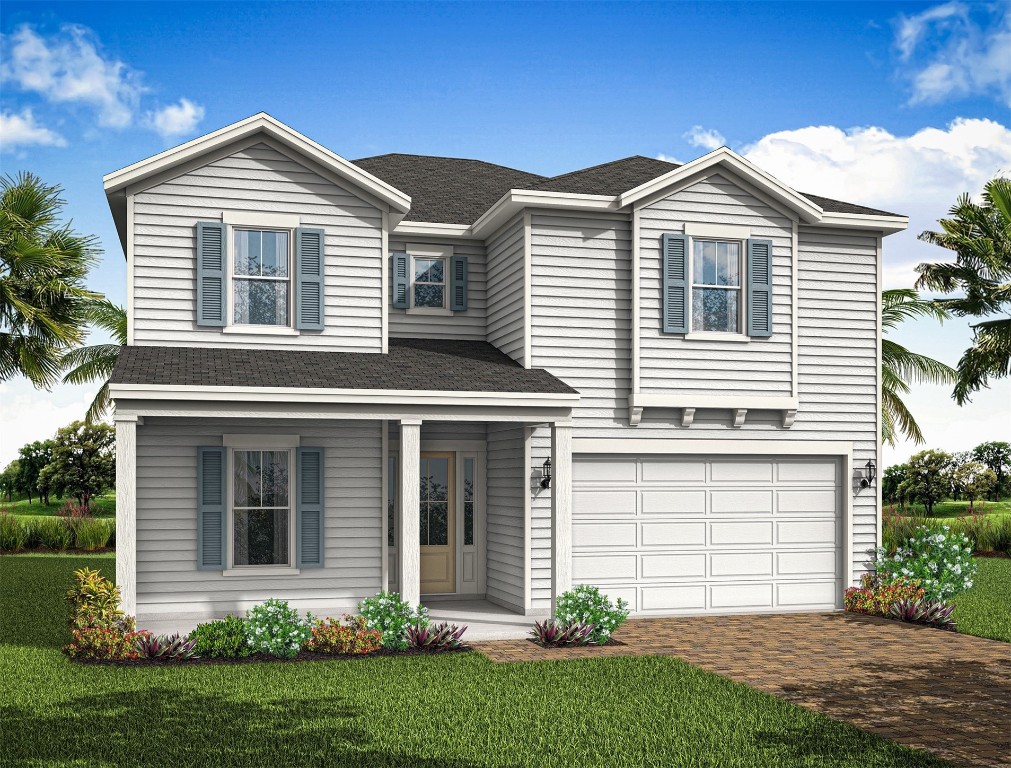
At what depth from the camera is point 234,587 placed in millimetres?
15008

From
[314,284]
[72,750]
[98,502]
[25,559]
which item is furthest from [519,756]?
[98,502]

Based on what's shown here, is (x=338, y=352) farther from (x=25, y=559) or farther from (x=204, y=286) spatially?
(x=25, y=559)

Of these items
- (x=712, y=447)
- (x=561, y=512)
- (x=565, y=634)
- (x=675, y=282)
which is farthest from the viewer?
(x=712, y=447)

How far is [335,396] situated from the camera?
13406 mm

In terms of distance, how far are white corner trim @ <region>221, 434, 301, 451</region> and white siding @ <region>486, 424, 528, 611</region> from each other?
3.19m

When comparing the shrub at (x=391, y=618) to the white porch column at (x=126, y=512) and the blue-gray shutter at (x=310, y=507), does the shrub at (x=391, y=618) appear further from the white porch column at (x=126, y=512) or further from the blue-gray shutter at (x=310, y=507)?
the white porch column at (x=126, y=512)

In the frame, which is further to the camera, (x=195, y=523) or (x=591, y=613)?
(x=195, y=523)

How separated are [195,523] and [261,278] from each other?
140 inches

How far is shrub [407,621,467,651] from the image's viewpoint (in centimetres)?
1284

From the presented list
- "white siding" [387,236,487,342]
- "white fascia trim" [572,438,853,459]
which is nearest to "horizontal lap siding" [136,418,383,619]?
"white siding" [387,236,487,342]

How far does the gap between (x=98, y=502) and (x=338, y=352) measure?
27837 millimetres

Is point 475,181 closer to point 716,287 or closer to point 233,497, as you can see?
point 716,287

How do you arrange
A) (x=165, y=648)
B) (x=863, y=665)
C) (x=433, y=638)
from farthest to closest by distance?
(x=433, y=638), (x=863, y=665), (x=165, y=648)

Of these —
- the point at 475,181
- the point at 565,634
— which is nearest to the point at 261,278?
the point at 475,181
